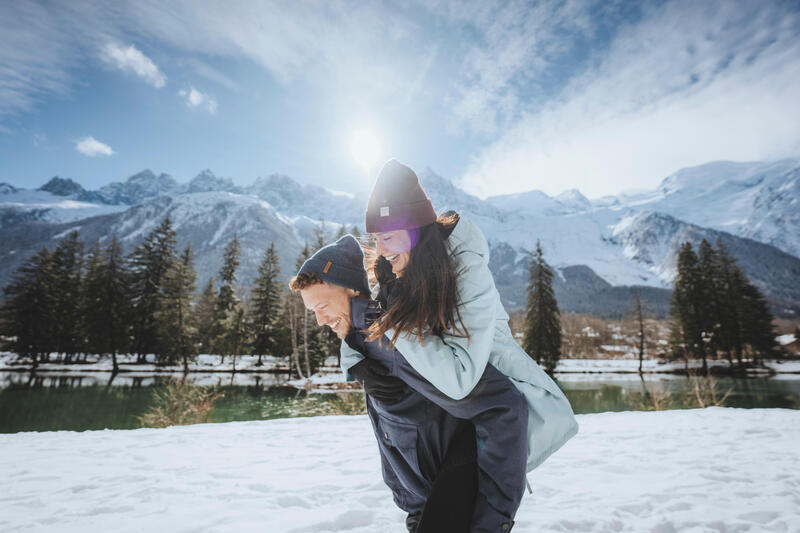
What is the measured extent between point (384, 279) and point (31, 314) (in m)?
43.1

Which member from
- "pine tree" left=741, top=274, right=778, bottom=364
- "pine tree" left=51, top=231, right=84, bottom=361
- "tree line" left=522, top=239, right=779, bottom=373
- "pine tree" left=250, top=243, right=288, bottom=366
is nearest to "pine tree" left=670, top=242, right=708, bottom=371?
"tree line" left=522, top=239, right=779, bottom=373

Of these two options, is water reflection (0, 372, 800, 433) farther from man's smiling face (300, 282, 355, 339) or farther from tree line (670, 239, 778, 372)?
man's smiling face (300, 282, 355, 339)

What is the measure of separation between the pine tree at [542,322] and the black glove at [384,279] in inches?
1176

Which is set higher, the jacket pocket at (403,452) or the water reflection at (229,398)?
the jacket pocket at (403,452)

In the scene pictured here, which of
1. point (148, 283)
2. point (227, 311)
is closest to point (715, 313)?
point (227, 311)

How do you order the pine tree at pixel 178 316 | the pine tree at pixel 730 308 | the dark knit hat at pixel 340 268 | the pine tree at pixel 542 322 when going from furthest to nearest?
the pine tree at pixel 730 308 < the pine tree at pixel 542 322 < the pine tree at pixel 178 316 < the dark knit hat at pixel 340 268

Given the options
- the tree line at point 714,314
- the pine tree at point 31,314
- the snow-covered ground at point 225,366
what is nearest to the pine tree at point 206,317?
the snow-covered ground at point 225,366

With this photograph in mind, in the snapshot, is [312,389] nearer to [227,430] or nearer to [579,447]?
[227,430]

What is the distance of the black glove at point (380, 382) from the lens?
1506 mm

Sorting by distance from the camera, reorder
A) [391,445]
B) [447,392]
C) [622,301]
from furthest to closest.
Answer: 1. [622,301]
2. [391,445]
3. [447,392]

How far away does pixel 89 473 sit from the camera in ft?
14.3

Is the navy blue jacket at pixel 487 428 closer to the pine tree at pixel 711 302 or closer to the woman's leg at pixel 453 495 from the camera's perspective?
the woman's leg at pixel 453 495

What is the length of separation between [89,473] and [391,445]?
189 inches

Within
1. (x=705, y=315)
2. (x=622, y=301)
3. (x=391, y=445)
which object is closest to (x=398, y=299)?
(x=391, y=445)
